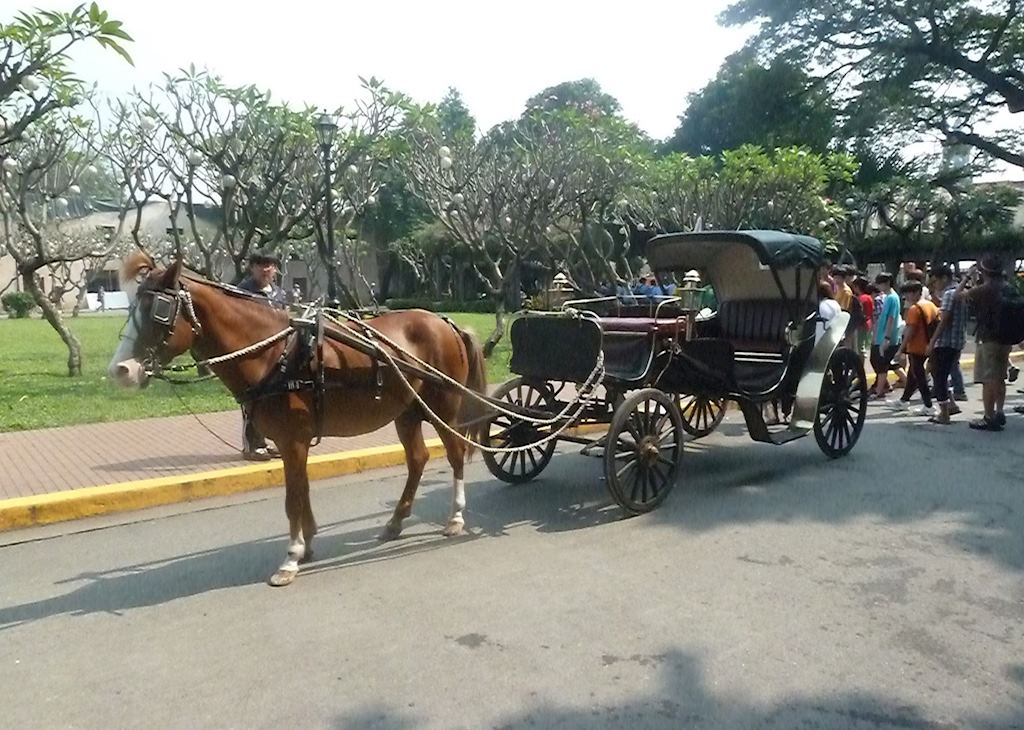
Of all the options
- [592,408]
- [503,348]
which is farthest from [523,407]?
[503,348]

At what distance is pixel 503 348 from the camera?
17.8 meters

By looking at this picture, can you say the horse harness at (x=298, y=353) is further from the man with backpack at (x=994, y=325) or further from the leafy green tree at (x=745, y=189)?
the leafy green tree at (x=745, y=189)

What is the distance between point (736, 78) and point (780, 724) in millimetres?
24162

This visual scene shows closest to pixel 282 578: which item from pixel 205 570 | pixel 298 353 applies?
pixel 205 570

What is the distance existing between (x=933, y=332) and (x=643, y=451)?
226 inches

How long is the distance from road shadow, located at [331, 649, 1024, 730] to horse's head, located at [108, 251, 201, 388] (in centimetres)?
204

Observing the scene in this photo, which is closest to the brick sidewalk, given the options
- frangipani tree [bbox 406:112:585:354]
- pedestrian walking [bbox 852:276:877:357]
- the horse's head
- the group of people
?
the horse's head

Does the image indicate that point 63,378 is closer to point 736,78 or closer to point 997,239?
point 736,78

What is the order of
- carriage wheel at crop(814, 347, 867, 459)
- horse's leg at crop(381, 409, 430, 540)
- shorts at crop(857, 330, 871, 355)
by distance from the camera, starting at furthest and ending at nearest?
shorts at crop(857, 330, 871, 355), carriage wheel at crop(814, 347, 867, 459), horse's leg at crop(381, 409, 430, 540)

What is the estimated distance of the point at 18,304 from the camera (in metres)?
39.7

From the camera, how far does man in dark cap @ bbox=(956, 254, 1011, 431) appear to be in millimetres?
8844

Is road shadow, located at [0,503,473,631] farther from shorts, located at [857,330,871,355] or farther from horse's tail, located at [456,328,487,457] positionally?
shorts, located at [857,330,871,355]

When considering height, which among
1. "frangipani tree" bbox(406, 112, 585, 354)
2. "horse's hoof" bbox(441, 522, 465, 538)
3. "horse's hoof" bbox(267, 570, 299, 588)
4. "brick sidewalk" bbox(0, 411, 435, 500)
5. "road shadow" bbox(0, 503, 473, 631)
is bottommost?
"road shadow" bbox(0, 503, 473, 631)

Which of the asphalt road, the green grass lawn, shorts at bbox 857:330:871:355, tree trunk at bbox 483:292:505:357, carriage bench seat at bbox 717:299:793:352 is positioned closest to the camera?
the asphalt road
